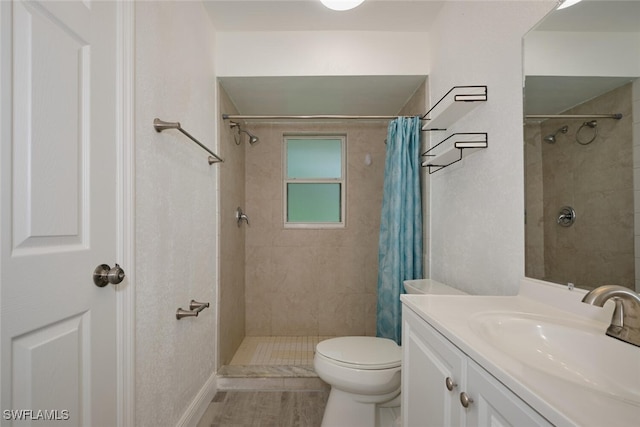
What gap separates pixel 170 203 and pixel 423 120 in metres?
1.68

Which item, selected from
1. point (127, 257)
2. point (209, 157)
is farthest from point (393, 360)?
point (209, 157)

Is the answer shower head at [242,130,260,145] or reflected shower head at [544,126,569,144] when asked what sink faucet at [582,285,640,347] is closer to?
reflected shower head at [544,126,569,144]

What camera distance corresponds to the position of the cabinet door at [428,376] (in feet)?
2.32

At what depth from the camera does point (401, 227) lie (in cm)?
197

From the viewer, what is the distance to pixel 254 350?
8.14 ft

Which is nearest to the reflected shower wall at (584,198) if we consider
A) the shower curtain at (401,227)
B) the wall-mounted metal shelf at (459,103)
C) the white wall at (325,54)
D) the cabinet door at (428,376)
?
the wall-mounted metal shelf at (459,103)

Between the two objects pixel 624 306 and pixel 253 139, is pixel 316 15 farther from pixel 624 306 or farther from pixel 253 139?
pixel 624 306

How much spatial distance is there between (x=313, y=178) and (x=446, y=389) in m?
2.33

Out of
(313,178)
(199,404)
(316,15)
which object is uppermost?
(316,15)

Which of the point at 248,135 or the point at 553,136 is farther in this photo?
the point at 248,135

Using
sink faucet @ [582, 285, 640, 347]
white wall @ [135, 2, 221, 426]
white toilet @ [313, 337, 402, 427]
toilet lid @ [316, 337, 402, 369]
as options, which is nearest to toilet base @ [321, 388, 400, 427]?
white toilet @ [313, 337, 402, 427]

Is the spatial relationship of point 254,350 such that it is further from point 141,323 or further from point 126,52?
point 126,52

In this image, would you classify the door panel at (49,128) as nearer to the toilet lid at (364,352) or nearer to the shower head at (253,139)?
the toilet lid at (364,352)

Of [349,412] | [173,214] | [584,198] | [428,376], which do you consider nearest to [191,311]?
[173,214]
